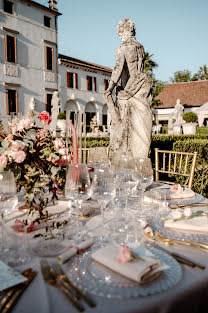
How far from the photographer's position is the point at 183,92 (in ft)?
113

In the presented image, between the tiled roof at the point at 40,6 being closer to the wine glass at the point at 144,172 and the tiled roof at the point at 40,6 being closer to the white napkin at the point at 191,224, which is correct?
the wine glass at the point at 144,172

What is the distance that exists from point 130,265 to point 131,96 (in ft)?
14.2

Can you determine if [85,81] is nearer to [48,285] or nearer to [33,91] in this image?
[33,91]

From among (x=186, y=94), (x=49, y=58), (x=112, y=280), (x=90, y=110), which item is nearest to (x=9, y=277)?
Result: (x=112, y=280)

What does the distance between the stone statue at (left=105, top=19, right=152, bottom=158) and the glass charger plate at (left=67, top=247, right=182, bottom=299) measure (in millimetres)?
4066

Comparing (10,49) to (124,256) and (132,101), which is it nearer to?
(132,101)

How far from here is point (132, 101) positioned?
514cm

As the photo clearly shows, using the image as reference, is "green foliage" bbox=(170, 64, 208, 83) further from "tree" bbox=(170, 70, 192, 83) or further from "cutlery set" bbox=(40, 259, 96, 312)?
"cutlery set" bbox=(40, 259, 96, 312)

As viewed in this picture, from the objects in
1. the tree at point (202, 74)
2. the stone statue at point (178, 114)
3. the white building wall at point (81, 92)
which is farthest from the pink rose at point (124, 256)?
the tree at point (202, 74)

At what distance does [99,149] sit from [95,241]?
4.25ft

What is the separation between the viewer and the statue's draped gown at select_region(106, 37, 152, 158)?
16.6 feet

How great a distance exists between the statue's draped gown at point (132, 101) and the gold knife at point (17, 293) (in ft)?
13.7

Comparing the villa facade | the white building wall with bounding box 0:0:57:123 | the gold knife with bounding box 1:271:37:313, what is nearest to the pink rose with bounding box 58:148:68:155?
the gold knife with bounding box 1:271:37:313

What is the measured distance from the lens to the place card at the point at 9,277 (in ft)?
3.44
